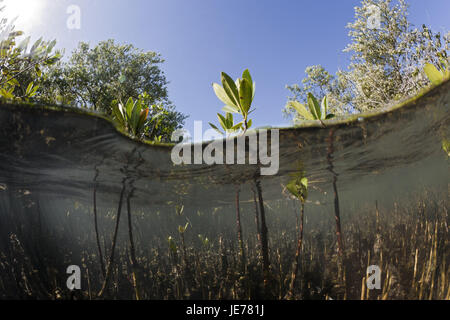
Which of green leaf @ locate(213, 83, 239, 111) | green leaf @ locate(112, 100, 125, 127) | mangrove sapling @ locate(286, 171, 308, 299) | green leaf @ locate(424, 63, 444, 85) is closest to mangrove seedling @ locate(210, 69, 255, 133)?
green leaf @ locate(213, 83, 239, 111)

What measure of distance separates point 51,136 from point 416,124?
6.56 m

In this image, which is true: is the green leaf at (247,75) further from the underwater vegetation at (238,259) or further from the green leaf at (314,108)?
the underwater vegetation at (238,259)

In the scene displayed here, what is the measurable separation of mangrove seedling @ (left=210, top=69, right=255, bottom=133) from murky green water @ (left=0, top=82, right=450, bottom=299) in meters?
1.06

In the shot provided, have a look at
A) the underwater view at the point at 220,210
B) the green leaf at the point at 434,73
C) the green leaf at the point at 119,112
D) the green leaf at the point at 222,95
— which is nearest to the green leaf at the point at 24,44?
the underwater view at the point at 220,210

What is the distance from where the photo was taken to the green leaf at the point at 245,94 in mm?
3271

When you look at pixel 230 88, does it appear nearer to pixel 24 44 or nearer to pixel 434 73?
pixel 434 73

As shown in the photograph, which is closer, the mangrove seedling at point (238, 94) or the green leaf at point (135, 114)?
the mangrove seedling at point (238, 94)

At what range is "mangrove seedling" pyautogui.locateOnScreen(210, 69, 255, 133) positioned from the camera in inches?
130

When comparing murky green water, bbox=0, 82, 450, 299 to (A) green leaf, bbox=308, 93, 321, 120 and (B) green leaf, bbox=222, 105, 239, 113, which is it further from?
(B) green leaf, bbox=222, 105, 239, 113

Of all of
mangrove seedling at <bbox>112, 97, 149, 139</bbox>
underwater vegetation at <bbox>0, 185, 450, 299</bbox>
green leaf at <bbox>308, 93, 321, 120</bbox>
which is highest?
green leaf at <bbox>308, 93, 321, 120</bbox>

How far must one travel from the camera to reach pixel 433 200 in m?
4.82

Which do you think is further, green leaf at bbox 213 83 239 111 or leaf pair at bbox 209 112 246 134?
leaf pair at bbox 209 112 246 134

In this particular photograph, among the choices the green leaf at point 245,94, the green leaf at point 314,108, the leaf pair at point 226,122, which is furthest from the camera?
the leaf pair at point 226,122

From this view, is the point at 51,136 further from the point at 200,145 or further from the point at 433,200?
the point at 433,200
